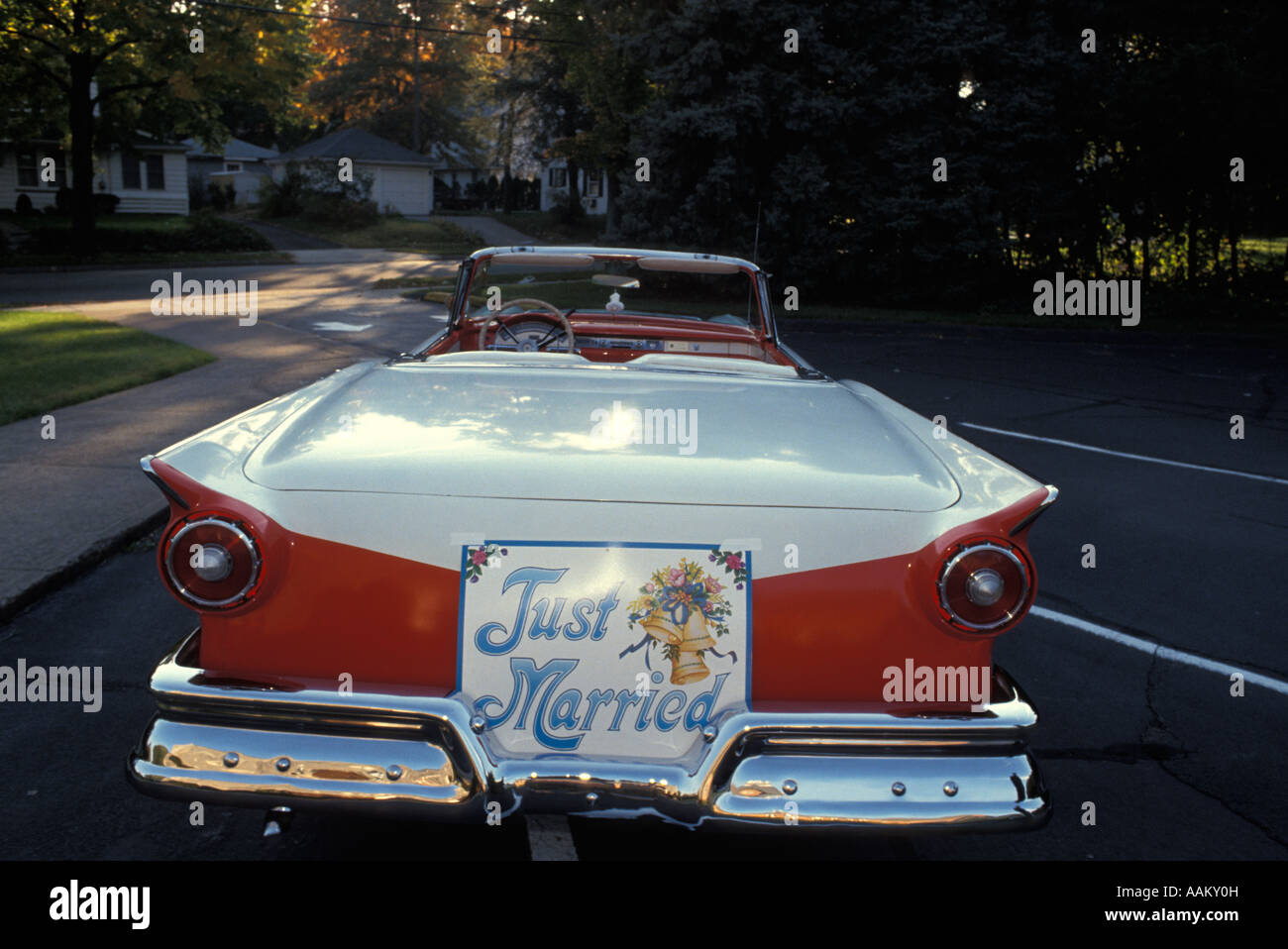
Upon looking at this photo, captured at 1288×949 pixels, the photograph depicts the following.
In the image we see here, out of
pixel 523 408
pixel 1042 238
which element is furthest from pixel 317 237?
pixel 523 408

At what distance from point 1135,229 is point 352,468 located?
23307mm

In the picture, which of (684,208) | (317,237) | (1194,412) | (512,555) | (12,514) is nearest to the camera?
(512,555)

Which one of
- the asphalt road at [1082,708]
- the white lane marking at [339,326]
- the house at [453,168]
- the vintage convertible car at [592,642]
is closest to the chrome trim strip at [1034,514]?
the vintage convertible car at [592,642]

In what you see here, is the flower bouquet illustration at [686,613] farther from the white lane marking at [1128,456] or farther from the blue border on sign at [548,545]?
the white lane marking at [1128,456]

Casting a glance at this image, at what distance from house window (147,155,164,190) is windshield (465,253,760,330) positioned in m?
25.0

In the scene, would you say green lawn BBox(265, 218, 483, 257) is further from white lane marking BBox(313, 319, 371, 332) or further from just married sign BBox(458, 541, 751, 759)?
just married sign BBox(458, 541, 751, 759)

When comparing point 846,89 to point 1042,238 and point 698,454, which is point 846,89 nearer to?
point 1042,238

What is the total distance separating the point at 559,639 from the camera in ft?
7.15

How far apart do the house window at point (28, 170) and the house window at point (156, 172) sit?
591 centimetres

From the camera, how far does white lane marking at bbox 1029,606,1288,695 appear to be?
4.20 m

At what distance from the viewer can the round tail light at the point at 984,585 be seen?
227 cm

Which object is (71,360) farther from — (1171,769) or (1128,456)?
(1171,769)

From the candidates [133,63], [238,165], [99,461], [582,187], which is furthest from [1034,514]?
[238,165]

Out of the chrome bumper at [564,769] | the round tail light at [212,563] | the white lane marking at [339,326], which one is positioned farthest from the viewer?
the white lane marking at [339,326]
